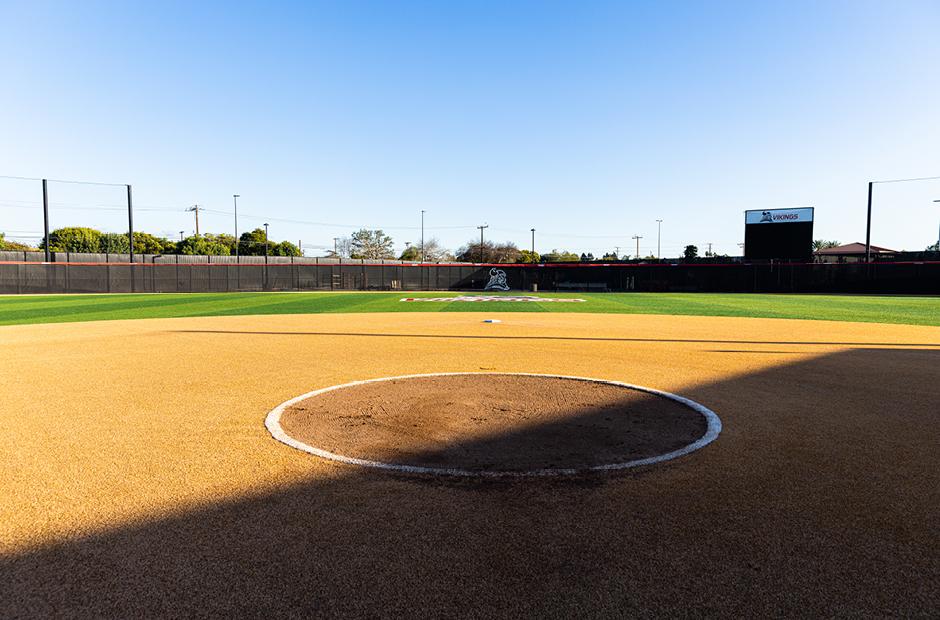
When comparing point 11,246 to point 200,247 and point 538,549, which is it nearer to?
point 200,247

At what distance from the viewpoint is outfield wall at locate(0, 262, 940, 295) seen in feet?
118

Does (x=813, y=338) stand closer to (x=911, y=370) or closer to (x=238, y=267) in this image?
(x=911, y=370)

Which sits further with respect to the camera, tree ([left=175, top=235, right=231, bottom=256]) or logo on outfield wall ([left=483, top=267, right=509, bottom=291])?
tree ([left=175, top=235, right=231, bottom=256])

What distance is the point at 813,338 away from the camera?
1208 cm

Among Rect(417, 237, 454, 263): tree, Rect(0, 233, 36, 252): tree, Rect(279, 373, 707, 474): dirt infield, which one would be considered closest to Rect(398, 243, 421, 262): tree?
Rect(417, 237, 454, 263): tree

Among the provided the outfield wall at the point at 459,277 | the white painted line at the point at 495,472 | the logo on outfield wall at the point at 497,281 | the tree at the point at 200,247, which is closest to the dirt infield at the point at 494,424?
the white painted line at the point at 495,472

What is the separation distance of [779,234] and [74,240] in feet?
321

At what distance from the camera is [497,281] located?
1720 inches

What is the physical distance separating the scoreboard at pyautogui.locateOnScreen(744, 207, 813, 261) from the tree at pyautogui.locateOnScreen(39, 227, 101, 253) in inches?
3677

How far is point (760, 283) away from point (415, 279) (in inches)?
1059

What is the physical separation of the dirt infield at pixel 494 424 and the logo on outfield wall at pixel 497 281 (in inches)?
1446

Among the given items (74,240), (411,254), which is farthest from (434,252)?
(74,240)

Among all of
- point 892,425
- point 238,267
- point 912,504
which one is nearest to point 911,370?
point 892,425

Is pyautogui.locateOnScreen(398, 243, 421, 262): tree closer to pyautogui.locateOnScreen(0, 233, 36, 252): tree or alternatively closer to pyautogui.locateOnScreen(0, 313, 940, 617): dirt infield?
pyautogui.locateOnScreen(0, 233, 36, 252): tree
